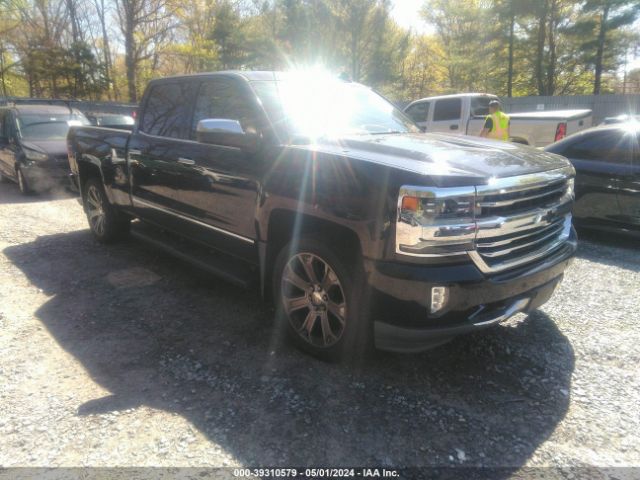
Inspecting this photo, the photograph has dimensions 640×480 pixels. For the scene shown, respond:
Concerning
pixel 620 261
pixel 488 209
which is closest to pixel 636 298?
pixel 620 261

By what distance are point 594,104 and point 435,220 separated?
21.3 metres

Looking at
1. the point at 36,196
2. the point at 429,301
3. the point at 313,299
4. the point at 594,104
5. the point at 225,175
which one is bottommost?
the point at 36,196

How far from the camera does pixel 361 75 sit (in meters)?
32.9

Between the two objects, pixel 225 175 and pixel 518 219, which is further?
pixel 225 175

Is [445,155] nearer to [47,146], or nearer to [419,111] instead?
[47,146]

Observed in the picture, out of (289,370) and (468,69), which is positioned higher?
(468,69)

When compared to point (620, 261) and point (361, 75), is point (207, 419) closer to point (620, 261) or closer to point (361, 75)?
point (620, 261)

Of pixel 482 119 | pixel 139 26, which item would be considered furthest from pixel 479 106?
pixel 139 26

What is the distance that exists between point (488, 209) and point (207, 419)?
1.95 m

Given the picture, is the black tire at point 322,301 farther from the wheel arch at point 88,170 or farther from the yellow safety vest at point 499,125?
the yellow safety vest at point 499,125

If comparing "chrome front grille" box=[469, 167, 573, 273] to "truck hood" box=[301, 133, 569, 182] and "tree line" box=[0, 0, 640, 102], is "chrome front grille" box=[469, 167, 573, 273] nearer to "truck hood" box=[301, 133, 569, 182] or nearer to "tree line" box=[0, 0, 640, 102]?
"truck hood" box=[301, 133, 569, 182]

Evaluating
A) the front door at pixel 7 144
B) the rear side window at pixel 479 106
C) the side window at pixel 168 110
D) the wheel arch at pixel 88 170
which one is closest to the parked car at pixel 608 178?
the side window at pixel 168 110

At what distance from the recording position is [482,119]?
12.4 meters

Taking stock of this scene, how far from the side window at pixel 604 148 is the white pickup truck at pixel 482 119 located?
552 centimetres
